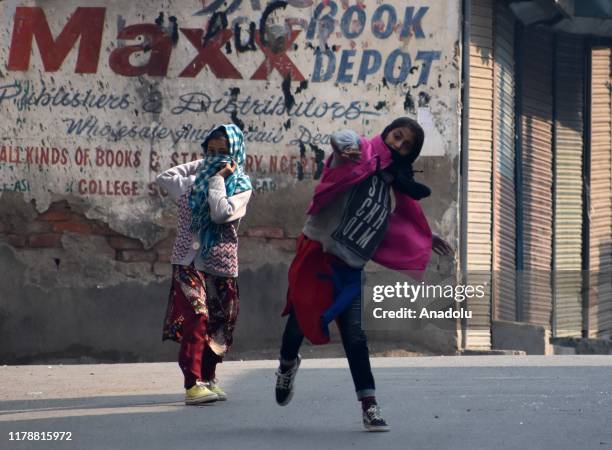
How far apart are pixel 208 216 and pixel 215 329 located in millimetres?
644

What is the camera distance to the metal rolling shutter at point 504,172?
45.0 ft

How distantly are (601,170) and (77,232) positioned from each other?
6.01 meters

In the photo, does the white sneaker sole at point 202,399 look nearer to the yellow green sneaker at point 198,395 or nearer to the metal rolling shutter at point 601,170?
the yellow green sneaker at point 198,395

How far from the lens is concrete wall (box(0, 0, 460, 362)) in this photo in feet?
41.7

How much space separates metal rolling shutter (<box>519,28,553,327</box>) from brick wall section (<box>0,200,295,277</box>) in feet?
10.1

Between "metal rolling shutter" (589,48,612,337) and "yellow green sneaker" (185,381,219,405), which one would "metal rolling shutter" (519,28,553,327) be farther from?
"yellow green sneaker" (185,381,219,405)

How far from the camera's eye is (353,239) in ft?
22.7

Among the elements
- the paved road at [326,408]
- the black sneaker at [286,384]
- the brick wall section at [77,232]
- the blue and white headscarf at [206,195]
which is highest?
the blue and white headscarf at [206,195]

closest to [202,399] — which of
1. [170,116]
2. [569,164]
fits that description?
[170,116]

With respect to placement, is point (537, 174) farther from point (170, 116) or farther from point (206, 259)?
point (206, 259)

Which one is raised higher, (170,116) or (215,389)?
(170,116)

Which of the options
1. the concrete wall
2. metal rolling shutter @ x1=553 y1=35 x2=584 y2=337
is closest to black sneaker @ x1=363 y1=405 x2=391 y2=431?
the concrete wall

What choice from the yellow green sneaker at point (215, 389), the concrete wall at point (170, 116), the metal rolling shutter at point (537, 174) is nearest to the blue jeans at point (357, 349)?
the yellow green sneaker at point (215, 389)

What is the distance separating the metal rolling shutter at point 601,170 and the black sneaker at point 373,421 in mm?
8967
